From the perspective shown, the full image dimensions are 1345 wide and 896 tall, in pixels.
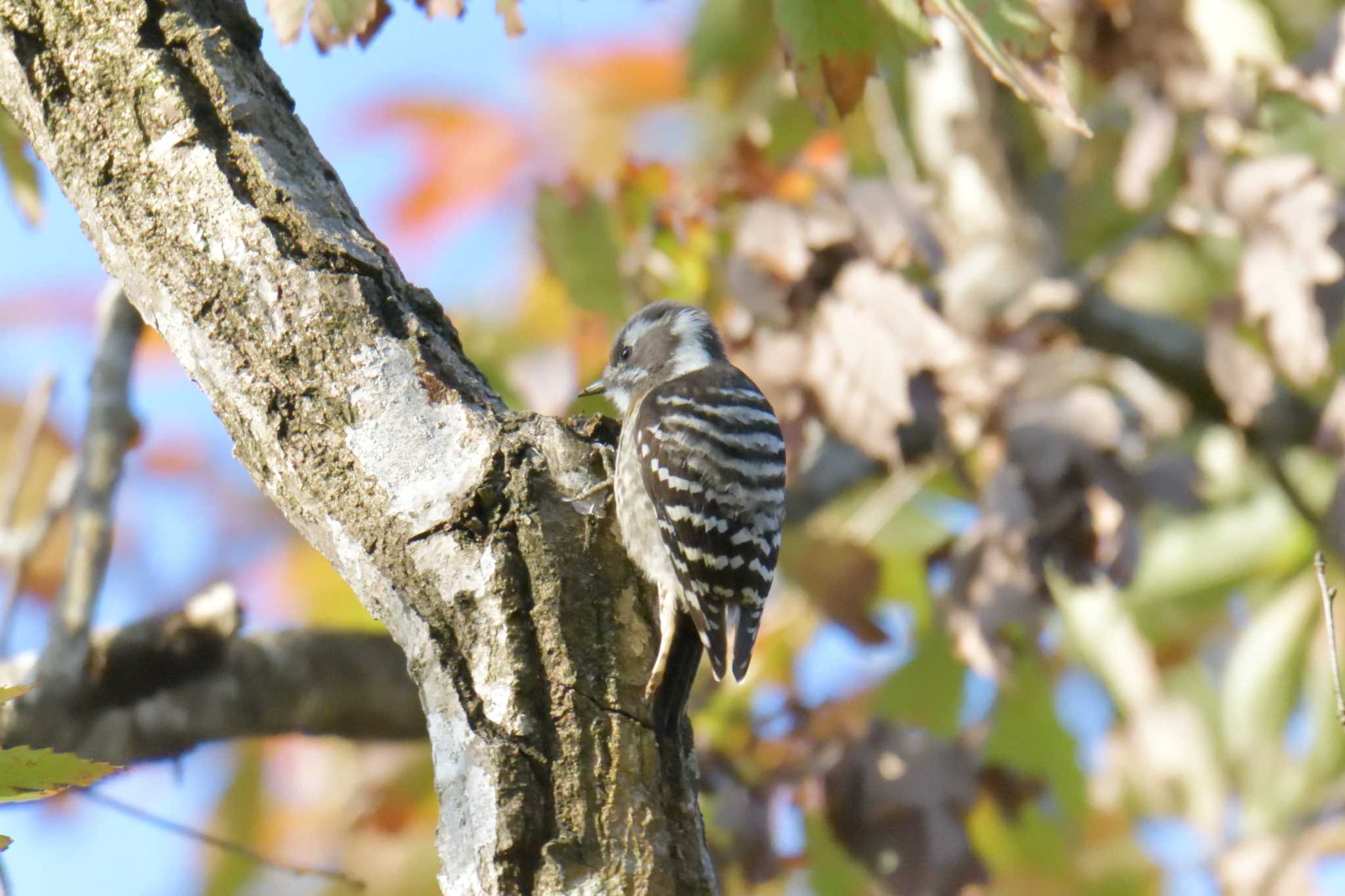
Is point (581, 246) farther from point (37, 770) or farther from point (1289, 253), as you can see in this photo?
point (37, 770)

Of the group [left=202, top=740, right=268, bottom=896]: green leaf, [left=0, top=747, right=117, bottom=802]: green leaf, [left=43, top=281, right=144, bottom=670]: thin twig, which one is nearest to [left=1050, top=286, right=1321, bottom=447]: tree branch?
[left=43, top=281, right=144, bottom=670]: thin twig

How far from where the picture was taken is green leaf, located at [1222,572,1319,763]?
6199mm

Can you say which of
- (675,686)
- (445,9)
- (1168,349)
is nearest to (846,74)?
(445,9)

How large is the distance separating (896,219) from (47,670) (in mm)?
3022

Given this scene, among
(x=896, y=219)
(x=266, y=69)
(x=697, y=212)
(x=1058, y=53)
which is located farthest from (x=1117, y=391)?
(x=266, y=69)

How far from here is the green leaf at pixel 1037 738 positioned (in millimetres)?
6398

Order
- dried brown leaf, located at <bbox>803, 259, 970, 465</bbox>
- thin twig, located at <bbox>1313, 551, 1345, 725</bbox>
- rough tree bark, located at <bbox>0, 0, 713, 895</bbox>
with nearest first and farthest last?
rough tree bark, located at <bbox>0, 0, 713, 895</bbox>
thin twig, located at <bbox>1313, 551, 1345, 725</bbox>
dried brown leaf, located at <bbox>803, 259, 970, 465</bbox>

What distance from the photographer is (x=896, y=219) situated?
493 cm

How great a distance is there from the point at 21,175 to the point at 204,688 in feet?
5.24

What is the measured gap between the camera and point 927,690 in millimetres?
6195

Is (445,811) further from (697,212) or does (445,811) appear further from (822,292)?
(697,212)

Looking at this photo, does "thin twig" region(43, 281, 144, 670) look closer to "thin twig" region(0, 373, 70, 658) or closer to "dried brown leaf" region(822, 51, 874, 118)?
"thin twig" region(0, 373, 70, 658)

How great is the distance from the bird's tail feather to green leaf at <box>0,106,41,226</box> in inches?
94.8

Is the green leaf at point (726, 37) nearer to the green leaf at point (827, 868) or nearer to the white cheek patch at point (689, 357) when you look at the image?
→ the white cheek patch at point (689, 357)
